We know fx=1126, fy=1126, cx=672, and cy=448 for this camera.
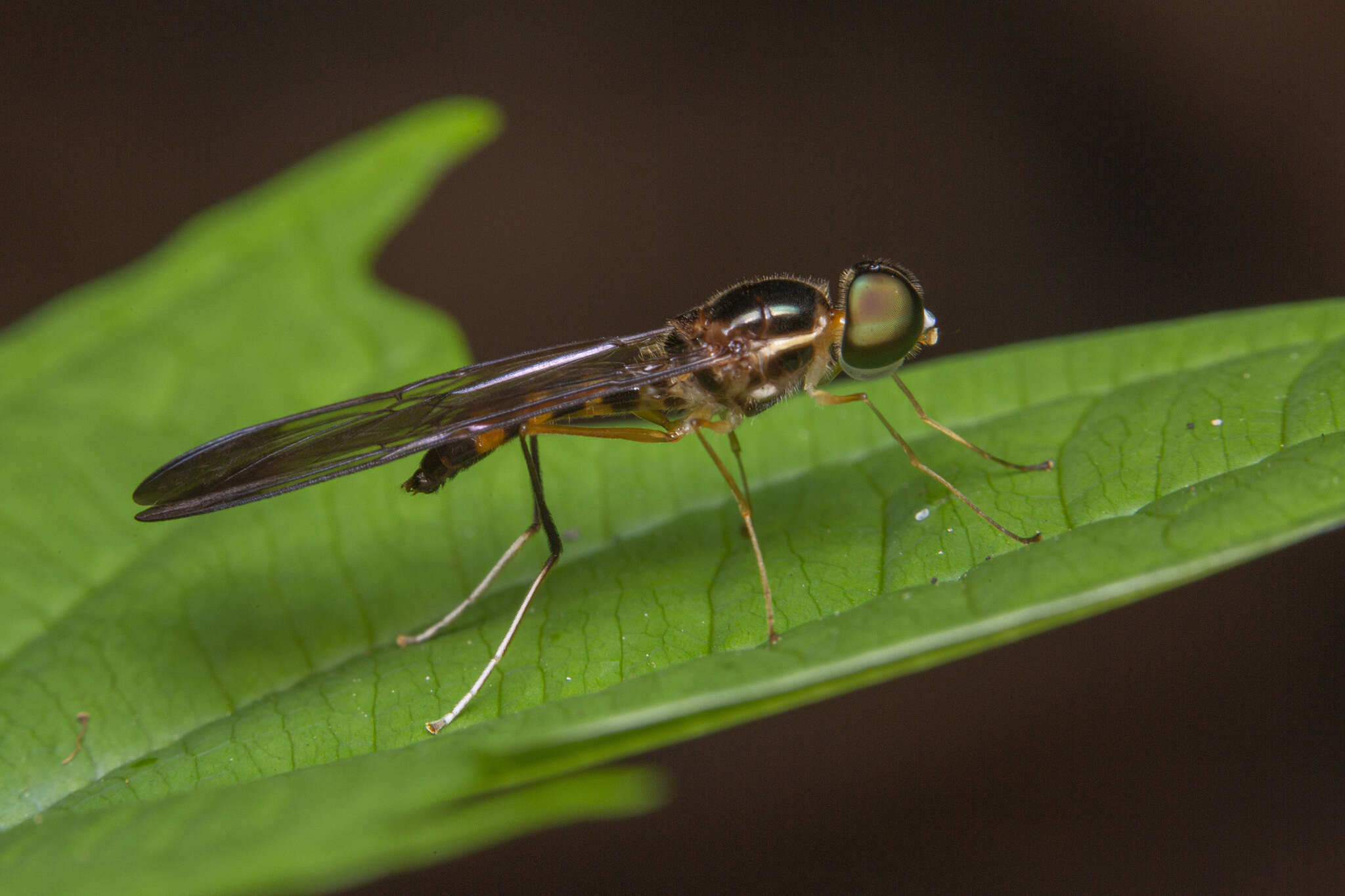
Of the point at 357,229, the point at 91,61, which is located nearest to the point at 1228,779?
the point at 357,229

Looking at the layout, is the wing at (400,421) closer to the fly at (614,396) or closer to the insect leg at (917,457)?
the fly at (614,396)

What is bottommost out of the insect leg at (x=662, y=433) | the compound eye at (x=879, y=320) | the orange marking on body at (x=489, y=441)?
the insect leg at (x=662, y=433)

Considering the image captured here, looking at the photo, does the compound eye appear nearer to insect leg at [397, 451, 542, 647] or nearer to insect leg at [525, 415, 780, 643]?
insect leg at [525, 415, 780, 643]

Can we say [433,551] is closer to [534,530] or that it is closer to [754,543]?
[534,530]

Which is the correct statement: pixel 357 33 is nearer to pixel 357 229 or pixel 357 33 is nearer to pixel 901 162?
pixel 901 162

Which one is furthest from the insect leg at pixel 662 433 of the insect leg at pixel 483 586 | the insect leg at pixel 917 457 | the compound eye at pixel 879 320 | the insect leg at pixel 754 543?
the compound eye at pixel 879 320

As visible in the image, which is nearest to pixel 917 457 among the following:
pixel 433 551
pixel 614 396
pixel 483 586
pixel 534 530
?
pixel 614 396
